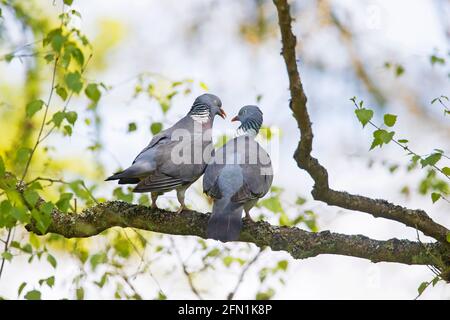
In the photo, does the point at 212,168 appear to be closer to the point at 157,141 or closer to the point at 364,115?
the point at 157,141

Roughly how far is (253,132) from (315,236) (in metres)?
1.25

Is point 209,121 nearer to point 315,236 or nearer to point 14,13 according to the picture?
point 315,236

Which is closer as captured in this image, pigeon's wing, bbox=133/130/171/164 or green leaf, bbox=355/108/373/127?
green leaf, bbox=355/108/373/127

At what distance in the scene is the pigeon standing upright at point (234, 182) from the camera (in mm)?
4711

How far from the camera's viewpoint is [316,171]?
4164 millimetres

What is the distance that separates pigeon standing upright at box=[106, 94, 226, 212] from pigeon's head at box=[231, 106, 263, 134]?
262mm

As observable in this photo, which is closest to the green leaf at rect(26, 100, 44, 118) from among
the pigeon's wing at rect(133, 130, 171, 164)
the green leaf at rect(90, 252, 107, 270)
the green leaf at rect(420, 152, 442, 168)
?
the pigeon's wing at rect(133, 130, 171, 164)

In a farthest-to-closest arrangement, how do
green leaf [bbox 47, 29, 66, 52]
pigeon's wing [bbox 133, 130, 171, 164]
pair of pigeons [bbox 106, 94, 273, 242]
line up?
pigeon's wing [bbox 133, 130, 171, 164] < pair of pigeons [bbox 106, 94, 273, 242] < green leaf [bbox 47, 29, 66, 52]

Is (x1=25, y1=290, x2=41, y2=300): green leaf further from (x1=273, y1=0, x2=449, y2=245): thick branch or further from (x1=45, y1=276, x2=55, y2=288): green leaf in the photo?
(x1=273, y1=0, x2=449, y2=245): thick branch

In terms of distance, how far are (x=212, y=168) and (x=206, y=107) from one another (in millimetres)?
807

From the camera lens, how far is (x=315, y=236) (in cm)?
463

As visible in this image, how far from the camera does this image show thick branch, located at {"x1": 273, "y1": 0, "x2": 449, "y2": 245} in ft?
11.8

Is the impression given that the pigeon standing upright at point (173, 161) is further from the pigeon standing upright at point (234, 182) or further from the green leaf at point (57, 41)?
the green leaf at point (57, 41)
